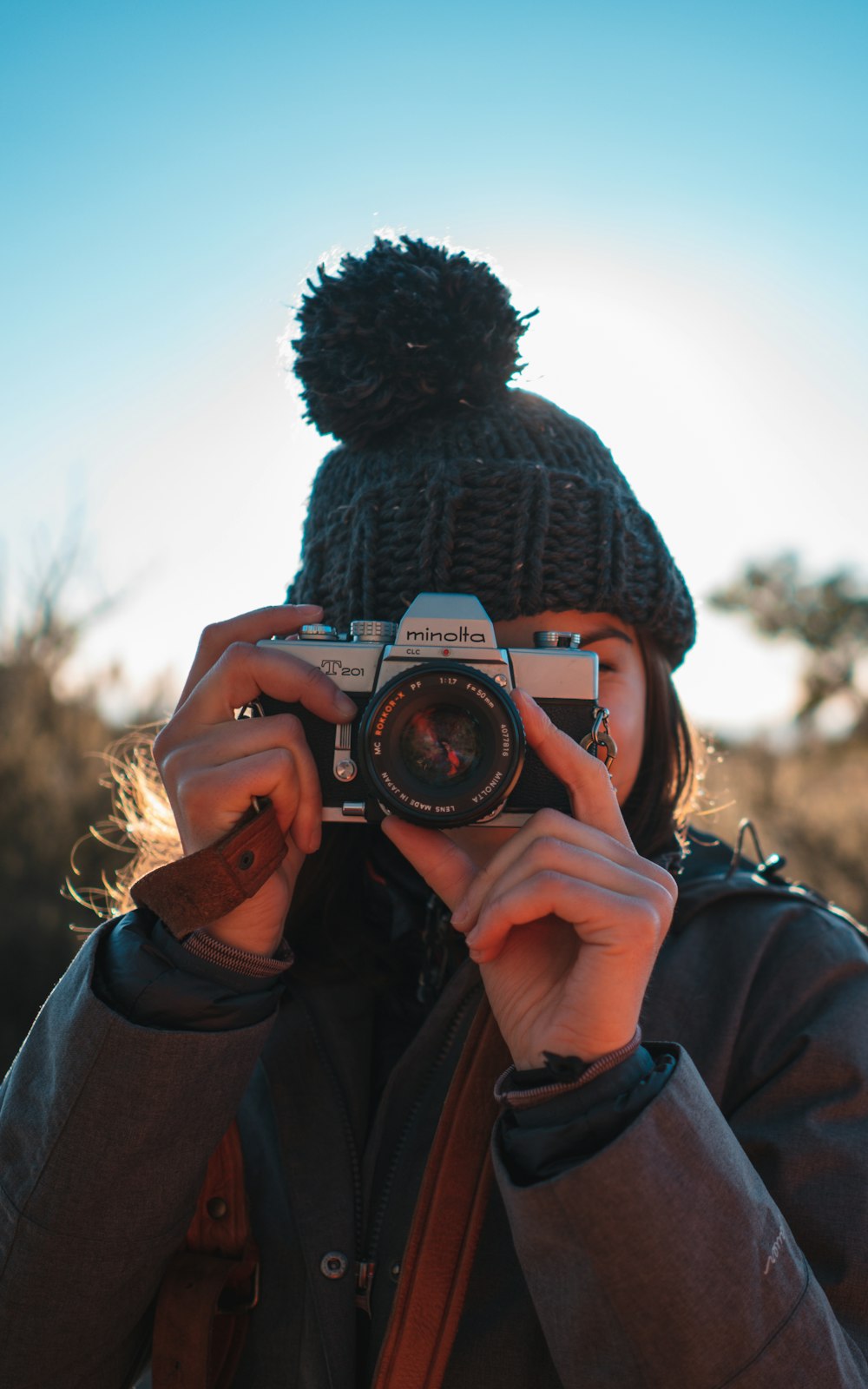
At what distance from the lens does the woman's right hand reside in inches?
40.8

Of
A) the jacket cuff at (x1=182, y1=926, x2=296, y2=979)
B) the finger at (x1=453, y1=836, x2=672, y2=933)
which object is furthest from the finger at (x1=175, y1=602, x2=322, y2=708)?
the finger at (x1=453, y1=836, x2=672, y2=933)

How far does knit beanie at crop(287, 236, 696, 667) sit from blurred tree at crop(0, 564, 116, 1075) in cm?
223

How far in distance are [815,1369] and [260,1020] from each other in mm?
611

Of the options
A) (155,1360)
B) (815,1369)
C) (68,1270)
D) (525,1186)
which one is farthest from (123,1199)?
(815,1369)

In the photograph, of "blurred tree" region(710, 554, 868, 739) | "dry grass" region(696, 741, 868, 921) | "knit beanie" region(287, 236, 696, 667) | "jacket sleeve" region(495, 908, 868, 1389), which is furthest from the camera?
"blurred tree" region(710, 554, 868, 739)

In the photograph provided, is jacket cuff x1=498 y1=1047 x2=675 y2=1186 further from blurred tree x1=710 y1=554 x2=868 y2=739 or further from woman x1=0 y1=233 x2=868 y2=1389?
blurred tree x1=710 y1=554 x2=868 y2=739

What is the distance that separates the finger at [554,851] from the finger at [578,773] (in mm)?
24

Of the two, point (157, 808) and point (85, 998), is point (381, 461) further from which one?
point (85, 998)

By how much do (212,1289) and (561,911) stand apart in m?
0.60

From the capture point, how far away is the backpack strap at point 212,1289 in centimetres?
100

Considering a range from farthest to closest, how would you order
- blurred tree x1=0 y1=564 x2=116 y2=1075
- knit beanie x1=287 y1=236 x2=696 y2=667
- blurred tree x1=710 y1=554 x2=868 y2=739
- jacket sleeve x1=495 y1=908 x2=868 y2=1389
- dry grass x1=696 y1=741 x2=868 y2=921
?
1. blurred tree x1=710 y1=554 x2=868 y2=739
2. dry grass x1=696 y1=741 x2=868 y2=921
3. blurred tree x1=0 y1=564 x2=116 y2=1075
4. knit beanie x1=287 y1=236 x2=696 y2=667
5. jacket sleeve x1=495 y1=908 x2=868 y2=1389

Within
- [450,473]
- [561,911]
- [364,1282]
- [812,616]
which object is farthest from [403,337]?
[812,616]

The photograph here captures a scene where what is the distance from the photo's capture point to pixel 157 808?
1.50 metres

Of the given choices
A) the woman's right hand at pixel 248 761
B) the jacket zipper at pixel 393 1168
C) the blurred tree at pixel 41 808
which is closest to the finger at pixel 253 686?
the woman's right hand at pixel 248 761
